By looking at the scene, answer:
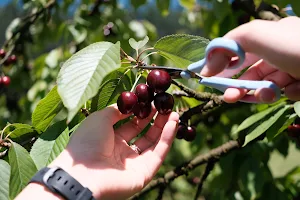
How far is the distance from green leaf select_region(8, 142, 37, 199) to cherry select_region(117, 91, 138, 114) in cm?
30

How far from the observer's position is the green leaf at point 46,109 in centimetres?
133

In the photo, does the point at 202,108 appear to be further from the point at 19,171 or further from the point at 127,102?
the point at 19,171

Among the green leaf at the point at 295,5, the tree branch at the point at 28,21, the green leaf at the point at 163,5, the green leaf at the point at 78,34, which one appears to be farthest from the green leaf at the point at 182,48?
the green leaf at the point at 78,34

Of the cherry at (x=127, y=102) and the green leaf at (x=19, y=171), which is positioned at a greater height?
the cherry at (x=127, y=102)

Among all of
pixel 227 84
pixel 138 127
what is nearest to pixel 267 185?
pixel 138 127

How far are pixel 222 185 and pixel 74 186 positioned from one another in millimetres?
1868

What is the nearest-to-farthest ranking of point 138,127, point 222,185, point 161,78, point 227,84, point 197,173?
point 227,84 → point 161,78 → point 138,127 → point 222,185 → point 197,173

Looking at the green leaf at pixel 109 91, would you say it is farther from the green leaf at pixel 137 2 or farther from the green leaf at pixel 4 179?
A: the green leaf at pixel 137 2


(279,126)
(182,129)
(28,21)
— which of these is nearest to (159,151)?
(182,129)

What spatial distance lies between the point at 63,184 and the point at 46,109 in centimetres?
31

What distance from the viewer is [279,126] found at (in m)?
1.81

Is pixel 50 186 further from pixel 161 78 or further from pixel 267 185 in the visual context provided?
pixel 267 185

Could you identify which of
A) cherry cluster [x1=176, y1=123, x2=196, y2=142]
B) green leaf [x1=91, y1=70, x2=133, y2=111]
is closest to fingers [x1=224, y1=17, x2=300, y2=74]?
green leaf [x1=91, y1=70, x2=133, y2=111]

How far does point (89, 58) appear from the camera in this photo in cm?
116
